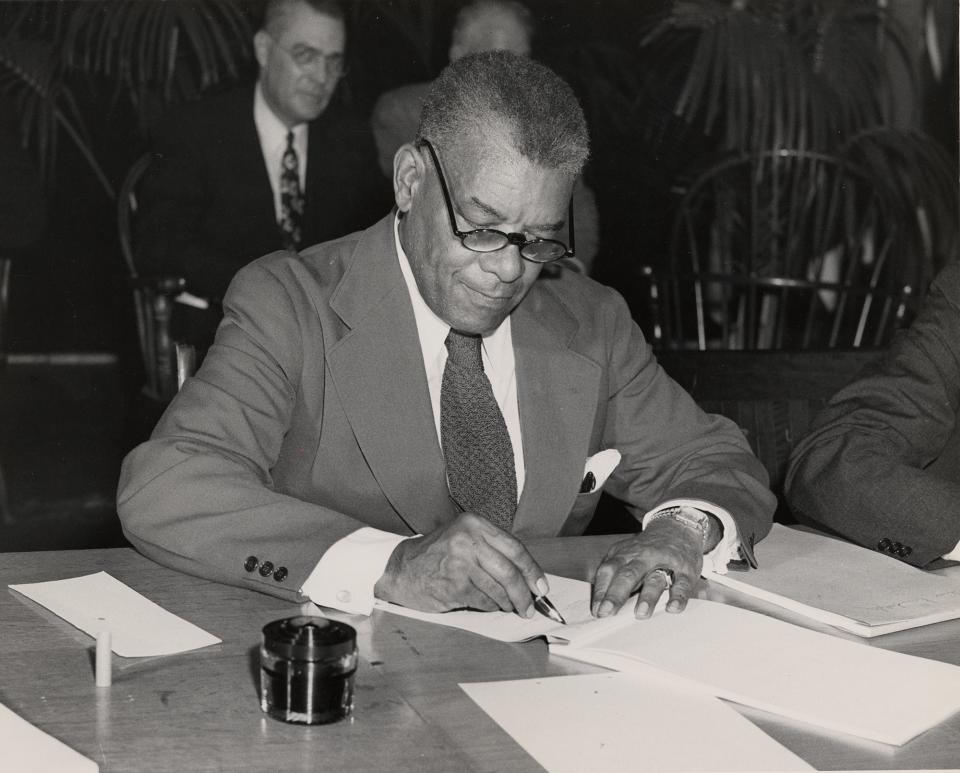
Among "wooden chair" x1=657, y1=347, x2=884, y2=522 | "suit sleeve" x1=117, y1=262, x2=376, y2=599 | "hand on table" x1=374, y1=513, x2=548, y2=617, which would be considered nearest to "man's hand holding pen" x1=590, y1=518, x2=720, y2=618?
"hand on table" x1=374, y1=513, x2=548, y2=617

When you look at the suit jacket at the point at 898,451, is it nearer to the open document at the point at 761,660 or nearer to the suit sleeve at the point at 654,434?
the suit sleeve at the point at 654,434

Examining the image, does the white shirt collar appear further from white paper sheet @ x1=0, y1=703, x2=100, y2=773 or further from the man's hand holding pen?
white paper sheet @ x1=0, y1=703, x2=100, y2=773

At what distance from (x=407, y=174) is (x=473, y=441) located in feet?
1.54

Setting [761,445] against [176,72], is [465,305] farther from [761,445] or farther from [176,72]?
[176,72]

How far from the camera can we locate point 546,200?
1.93 meters

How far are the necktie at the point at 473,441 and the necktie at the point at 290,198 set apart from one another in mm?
2175

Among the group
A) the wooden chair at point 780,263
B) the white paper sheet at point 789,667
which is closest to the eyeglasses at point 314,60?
the wooden chair at point 780,263

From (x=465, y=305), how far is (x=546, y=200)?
224mm

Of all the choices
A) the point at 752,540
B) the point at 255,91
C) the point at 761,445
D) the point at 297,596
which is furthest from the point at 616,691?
the point at 255,91

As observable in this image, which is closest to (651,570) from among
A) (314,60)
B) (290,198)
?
(290,198)

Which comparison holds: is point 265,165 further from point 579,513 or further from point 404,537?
point 404,537

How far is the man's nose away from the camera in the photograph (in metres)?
1.95

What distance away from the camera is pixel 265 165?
4.18 meters

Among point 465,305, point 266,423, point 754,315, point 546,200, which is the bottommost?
point 754,315
